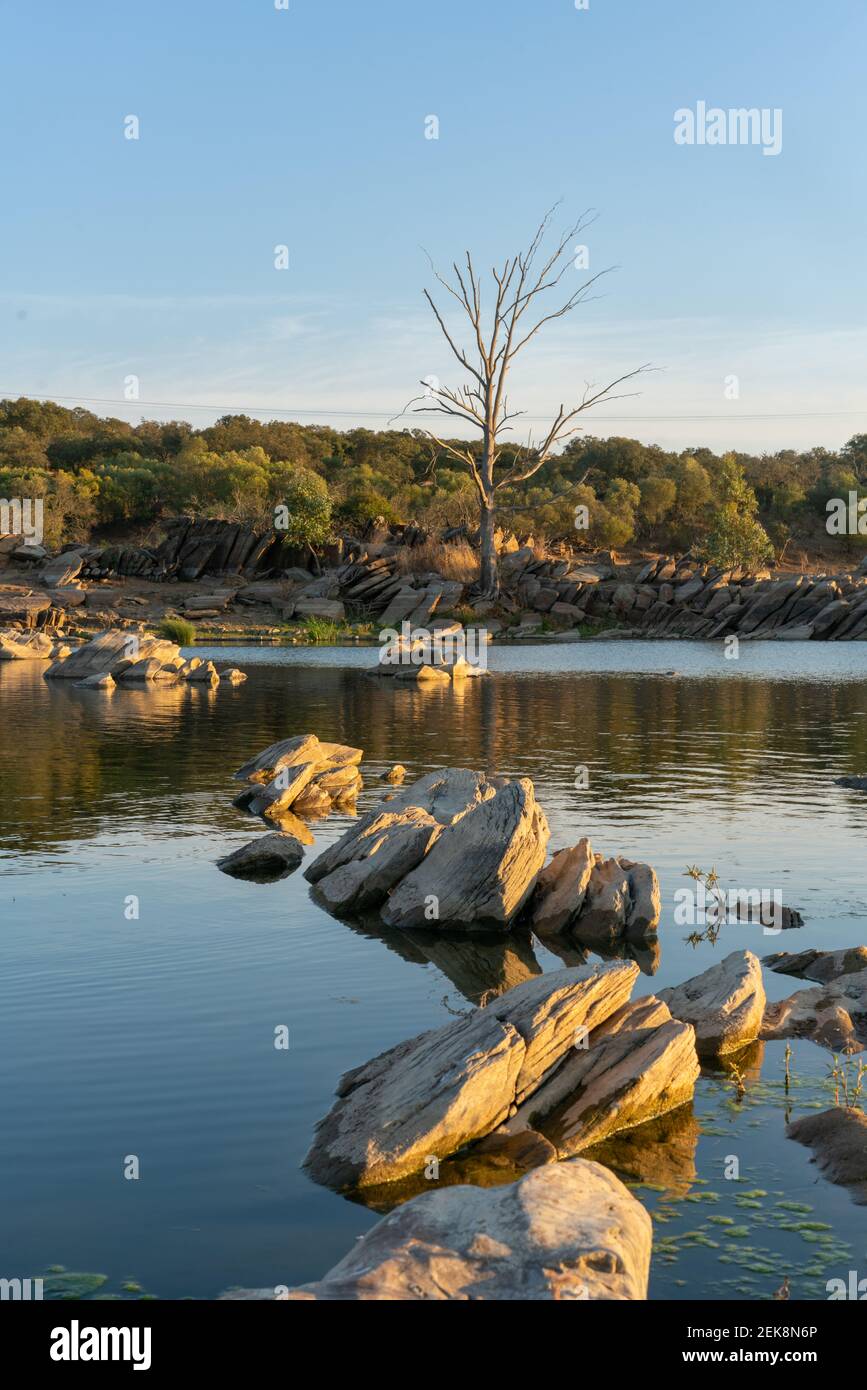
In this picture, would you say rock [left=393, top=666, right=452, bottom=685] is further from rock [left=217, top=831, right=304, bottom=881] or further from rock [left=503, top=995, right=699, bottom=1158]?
rock [left=503, top=995, right=699, bottom=1158]

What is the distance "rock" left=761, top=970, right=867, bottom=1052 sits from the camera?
10.5 m

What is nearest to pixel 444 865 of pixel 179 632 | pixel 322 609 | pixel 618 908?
pixel 618 908

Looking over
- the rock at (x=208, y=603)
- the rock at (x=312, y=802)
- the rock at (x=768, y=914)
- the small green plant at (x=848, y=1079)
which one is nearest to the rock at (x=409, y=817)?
the rock at (x=768, y=914)

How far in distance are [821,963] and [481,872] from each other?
12.3ft

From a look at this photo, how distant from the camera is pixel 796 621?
223ft

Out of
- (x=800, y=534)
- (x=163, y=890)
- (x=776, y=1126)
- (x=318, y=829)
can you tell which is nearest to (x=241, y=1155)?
(x=776, y=1126)

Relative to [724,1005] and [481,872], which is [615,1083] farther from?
[481,872]

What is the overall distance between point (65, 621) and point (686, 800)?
46.5 m

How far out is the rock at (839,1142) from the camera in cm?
803

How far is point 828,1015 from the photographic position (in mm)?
10711

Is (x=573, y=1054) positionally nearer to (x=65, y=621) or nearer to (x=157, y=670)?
(x=157, y=670)

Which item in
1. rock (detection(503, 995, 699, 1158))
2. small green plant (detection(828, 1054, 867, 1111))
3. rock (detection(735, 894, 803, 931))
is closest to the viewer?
rock (detection(503, 995, 699, 1158))

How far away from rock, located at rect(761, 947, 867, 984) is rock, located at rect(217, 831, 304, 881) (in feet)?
21.1

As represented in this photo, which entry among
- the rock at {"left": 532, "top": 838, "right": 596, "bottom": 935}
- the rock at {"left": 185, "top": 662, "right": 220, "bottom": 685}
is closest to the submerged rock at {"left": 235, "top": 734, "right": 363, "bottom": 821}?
the rock at {"left": 532, "top": 838, "right": 596, "bottom": 935}
